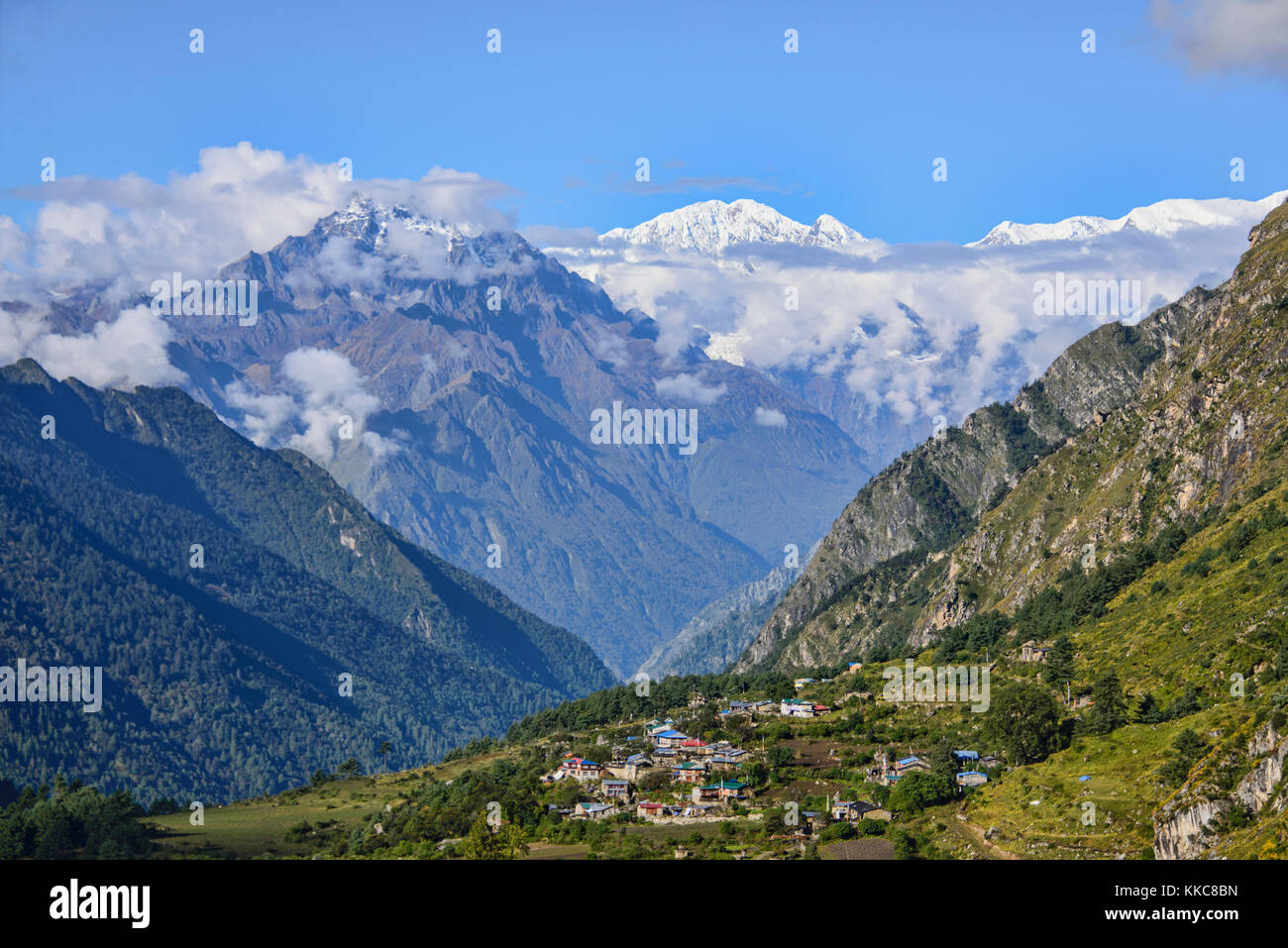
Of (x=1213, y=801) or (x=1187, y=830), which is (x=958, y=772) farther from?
(x=1213, y=801)

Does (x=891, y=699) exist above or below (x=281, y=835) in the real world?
above

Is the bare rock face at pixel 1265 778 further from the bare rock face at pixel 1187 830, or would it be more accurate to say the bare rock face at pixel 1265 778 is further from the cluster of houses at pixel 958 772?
the cluster of houses at pixel 958 772

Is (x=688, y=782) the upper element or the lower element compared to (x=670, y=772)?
lower

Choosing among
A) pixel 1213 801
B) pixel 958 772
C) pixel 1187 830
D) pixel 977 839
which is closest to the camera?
pixel 1213 801

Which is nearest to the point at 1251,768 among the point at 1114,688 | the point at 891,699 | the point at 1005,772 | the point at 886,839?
the point at 886,839

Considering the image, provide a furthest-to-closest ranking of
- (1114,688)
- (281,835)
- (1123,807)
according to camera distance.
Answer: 1. (281,835)
2. (1114,688)
3. (1123,807)

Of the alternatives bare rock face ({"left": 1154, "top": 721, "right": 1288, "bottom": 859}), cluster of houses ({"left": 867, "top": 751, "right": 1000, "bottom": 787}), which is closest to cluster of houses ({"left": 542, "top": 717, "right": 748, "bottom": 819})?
cluster of houses ({"left": 867, "top": 751, "right": 1000, "bottom": 787})

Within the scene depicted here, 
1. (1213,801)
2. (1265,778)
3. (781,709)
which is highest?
(781,709)

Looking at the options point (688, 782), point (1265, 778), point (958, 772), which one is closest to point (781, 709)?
point (688, 782)
